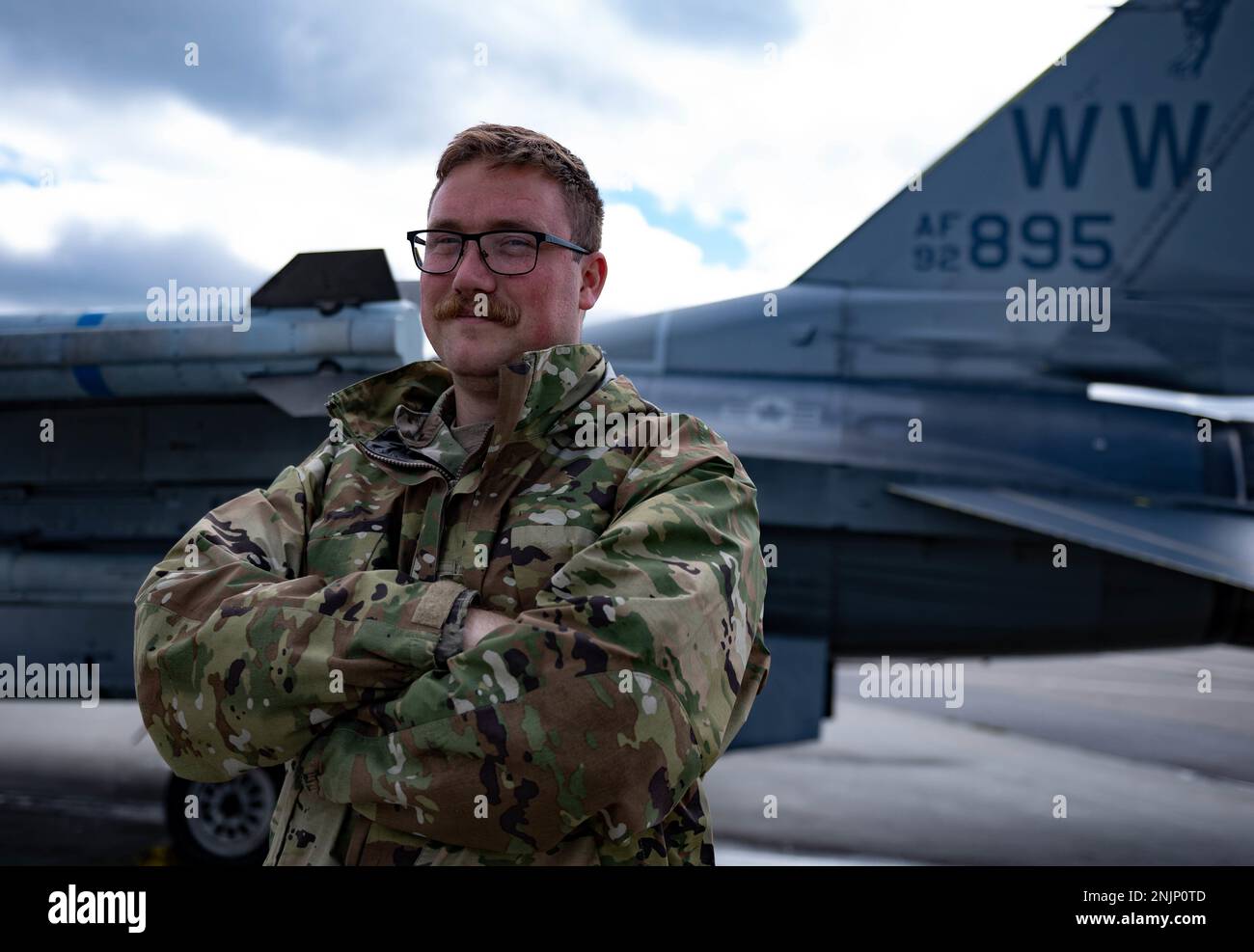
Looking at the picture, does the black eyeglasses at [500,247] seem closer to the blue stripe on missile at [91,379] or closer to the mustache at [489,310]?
the mustache at [489,310]

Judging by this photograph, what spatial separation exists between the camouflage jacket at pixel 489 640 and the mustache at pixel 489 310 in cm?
9

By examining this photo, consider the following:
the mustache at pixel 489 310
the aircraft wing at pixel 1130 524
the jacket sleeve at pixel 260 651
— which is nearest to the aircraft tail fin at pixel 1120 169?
the aircraft wing at pixel 1130 524

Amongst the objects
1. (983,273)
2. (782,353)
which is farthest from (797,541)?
(983,273)

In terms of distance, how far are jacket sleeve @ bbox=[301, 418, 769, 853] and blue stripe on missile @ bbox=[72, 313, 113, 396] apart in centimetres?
556

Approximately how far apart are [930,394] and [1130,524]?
5.17 ft

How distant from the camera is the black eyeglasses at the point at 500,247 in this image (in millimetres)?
1840

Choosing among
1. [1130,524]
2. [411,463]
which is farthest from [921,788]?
[411,463]

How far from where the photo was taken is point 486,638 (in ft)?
5.31

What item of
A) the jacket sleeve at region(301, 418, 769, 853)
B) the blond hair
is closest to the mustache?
the blond hair

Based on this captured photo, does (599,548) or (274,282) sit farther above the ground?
(274,282)

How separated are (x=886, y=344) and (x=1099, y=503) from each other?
1825mm

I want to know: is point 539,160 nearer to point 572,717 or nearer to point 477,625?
point 477,625

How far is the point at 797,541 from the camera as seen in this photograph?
6777 millimetres
